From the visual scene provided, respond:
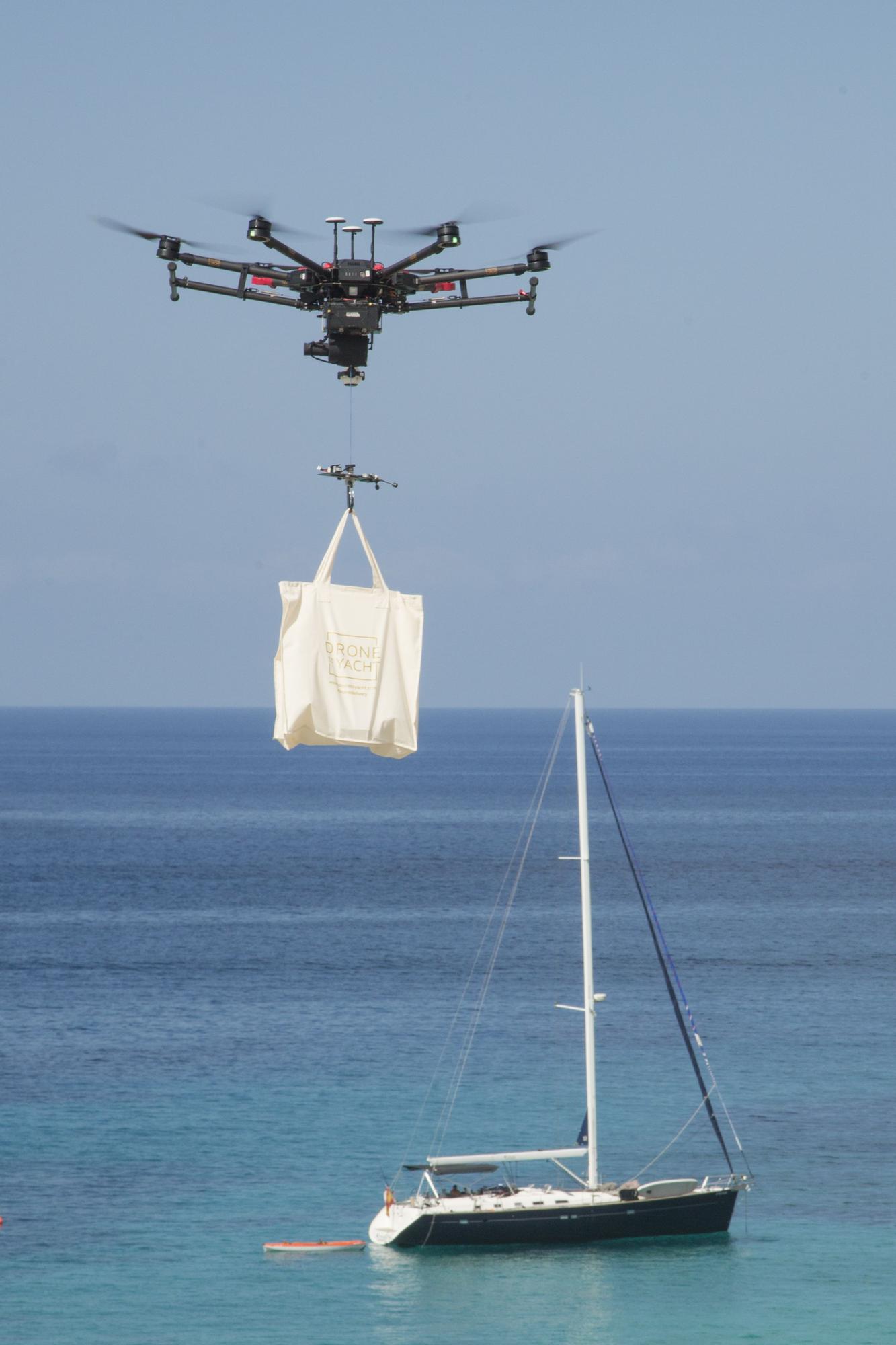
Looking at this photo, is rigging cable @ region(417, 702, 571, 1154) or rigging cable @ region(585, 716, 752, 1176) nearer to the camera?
rigging cable @ region(585, 716, 752, 1176)

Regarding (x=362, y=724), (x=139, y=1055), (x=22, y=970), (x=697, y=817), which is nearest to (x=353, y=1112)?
(x=139, y=1055)

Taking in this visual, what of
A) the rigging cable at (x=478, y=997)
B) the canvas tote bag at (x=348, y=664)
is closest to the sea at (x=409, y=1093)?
the rigging cable at (x=478, y=997)

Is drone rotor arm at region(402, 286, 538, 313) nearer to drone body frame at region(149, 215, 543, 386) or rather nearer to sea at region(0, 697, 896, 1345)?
drone body frame at region(149, 215, 543, 386)

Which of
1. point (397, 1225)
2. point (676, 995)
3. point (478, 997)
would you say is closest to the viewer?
point (397, 1225)

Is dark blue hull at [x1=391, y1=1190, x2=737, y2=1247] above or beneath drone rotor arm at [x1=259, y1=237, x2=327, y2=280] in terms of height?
beneath

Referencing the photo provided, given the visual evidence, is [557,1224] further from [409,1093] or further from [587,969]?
[409,1093]

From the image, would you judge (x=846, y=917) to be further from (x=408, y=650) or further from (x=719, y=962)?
(x=408, y=650)

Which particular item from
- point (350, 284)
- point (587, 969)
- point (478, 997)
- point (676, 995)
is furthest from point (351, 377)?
point (478, 997)

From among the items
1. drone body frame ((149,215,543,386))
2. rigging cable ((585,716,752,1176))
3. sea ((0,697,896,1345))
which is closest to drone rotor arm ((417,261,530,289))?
drone body frame ((149,215,543,386))
